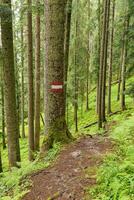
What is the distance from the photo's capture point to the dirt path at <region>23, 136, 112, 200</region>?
4934 mm

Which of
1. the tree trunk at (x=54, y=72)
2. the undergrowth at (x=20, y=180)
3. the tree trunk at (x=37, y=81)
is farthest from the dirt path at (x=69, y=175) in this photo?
the tree trunk at (x=37, y=81)

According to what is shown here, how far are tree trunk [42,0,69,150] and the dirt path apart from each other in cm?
54

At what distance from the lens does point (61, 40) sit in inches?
277

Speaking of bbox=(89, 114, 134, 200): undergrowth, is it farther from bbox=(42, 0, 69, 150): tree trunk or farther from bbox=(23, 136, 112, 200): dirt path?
bbox=(42, 0, 69, 150): tree trunk

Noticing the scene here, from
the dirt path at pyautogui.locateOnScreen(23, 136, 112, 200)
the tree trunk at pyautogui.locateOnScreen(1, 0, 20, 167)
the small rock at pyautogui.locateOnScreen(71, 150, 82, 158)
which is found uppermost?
the tree trunk at pyautogui.locateOnScreen(1, 0, 20, 167)

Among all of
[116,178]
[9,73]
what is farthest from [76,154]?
[9,73]

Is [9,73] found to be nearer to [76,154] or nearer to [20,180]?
[76,154]

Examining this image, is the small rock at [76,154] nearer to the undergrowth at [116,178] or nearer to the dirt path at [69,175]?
the dirt path at [69,175]

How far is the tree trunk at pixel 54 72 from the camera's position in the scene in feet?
22.9

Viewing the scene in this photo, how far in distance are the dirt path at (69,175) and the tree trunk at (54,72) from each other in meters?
0.54

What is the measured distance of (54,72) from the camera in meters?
7.05

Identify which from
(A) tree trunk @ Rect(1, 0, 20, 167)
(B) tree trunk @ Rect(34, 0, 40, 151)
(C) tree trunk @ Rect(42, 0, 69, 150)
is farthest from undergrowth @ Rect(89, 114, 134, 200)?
(B) tree trunk @ Rect(34, 0, 40, 151)

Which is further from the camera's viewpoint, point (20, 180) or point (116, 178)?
point (20, 180)

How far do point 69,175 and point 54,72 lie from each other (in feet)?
8.50
